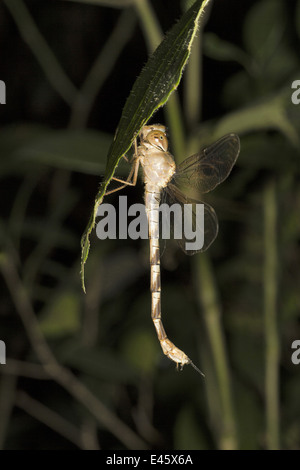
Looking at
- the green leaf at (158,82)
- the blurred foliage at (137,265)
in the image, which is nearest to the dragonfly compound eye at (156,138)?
the blurred foliage at (137,265)

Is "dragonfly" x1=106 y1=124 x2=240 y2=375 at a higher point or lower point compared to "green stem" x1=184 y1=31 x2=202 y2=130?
lower

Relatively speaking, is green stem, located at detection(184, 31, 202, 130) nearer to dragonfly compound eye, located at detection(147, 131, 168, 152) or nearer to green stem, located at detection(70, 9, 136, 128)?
dragonfly compound eye, located at detection(147, 131, 168, 152)

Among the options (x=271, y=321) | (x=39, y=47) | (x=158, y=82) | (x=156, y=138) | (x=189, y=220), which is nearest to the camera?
(x=158, y=82)

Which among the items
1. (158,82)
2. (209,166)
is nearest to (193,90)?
(209,166)

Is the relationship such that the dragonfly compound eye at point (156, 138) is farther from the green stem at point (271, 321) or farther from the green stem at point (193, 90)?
the green stem at point (271, 321)

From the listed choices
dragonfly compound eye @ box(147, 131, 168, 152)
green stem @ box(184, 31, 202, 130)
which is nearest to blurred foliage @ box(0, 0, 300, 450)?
green stem @ box(184, 31, 202, 130)

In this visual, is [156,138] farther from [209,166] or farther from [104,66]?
[104,66]
